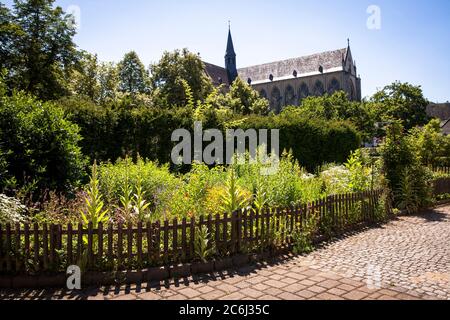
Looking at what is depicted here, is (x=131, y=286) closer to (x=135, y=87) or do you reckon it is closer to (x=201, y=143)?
(x=201, y=143)

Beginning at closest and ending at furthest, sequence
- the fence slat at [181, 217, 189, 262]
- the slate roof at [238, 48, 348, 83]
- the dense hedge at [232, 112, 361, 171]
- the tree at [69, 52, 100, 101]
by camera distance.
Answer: the fence slat at [181, 217, 189, 262], the dense hedge at [232, 112, 361, 171], the tree at [69, 52, 100, 101], the slate roof at [238, 48, 348, 83]

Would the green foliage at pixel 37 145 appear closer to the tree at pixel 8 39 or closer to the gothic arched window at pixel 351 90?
the tree at pixel 8 39

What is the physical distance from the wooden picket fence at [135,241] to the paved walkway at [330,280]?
48 cm

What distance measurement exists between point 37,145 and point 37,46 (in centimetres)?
2129

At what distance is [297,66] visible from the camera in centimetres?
7912

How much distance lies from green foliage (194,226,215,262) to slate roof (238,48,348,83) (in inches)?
2952

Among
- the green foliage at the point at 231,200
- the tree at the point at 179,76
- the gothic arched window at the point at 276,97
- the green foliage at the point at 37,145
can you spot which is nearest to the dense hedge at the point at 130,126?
the green foliage at the point at 37,145

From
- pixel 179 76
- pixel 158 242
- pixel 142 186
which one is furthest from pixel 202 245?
pixel 179 76

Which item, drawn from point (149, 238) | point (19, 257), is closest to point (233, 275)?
point (149, 238)

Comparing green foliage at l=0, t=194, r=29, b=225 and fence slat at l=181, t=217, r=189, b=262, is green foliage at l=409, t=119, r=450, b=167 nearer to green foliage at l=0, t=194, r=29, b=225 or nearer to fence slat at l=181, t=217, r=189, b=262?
fence slat at l=181, t=217, r=189, b=262

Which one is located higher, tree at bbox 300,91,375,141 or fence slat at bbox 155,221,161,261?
tree at bbox 300,91,375,141

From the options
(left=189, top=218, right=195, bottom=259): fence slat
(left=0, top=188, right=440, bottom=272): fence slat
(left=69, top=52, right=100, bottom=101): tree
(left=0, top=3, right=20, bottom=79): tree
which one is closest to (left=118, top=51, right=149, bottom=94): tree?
(left=69, top=52, right=100, bottom=101): tree

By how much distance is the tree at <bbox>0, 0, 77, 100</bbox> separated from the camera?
24438 millimetres

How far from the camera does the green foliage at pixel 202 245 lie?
5703 millimetres
